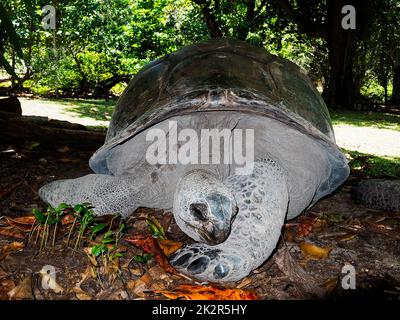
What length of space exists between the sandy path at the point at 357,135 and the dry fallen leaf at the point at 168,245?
4.28 m

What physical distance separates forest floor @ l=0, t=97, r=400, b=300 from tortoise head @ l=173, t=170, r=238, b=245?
0.89 feet

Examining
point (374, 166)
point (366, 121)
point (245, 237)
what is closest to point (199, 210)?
point (245, 237)

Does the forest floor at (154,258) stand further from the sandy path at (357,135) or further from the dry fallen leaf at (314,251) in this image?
the sandy path at (357,135)

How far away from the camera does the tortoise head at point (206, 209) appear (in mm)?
1631

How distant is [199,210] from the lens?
167 centimetres

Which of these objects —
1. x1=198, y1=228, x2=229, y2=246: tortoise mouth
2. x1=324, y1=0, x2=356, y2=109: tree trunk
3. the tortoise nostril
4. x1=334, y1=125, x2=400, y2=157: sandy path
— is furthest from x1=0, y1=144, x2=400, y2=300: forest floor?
x1=324, y1=0, x2=356, y2=109: tree trunk

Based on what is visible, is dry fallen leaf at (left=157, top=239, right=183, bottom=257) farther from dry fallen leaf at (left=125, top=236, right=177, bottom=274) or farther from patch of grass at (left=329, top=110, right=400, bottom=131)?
patch of grass at (left=329, top=110, right=400, bottom=131)

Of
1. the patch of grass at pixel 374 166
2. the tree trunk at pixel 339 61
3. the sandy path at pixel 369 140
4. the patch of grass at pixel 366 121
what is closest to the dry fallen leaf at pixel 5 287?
the patch of grass at pixel 374 166

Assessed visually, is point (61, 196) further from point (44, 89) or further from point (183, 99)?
point (44, 89)

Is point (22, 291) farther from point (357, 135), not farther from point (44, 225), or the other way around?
point (357, 135)

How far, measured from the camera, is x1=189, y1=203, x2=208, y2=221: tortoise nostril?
5.40ft

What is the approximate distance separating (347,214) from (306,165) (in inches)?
31.8
